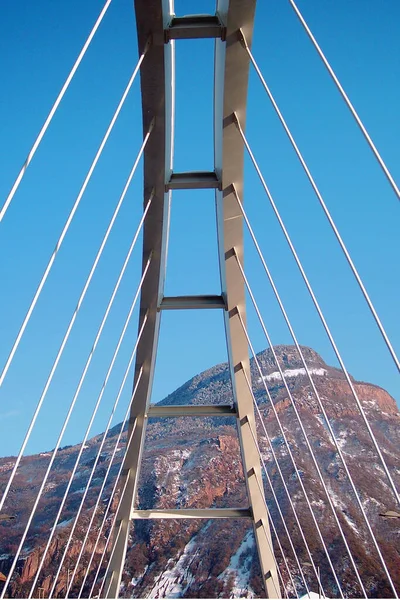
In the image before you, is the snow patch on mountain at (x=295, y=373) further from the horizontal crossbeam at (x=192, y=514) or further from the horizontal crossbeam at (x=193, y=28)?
the horizontal crossbeam at (x=193, y=28)

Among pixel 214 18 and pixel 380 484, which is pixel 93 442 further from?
pixel 214 18

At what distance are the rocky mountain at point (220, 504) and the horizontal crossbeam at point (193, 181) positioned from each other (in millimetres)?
66256

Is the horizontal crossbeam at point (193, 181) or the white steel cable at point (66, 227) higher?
the horizontal crossbeam at point (193, 181)

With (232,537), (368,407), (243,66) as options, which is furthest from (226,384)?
→ (243,66)

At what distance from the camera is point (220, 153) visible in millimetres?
10789

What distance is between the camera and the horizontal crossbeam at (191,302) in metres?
14.2

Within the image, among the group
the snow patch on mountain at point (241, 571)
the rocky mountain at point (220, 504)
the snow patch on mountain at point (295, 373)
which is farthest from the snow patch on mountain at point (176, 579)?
the snow patch on mountain at point (295, 373)

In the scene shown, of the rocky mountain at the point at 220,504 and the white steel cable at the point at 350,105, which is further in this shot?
the rocky mountain at the point at 220,504

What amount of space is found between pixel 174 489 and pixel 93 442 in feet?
120

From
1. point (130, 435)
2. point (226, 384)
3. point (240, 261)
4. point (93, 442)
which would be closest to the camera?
point (240, 261)

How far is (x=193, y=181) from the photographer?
11383 millimetres

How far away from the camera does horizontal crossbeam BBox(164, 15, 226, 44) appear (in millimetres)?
8672

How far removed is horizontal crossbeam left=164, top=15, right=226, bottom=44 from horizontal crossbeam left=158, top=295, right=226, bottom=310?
6.37 m

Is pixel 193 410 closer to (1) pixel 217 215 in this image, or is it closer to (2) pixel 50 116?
(1) pixel 217 215
